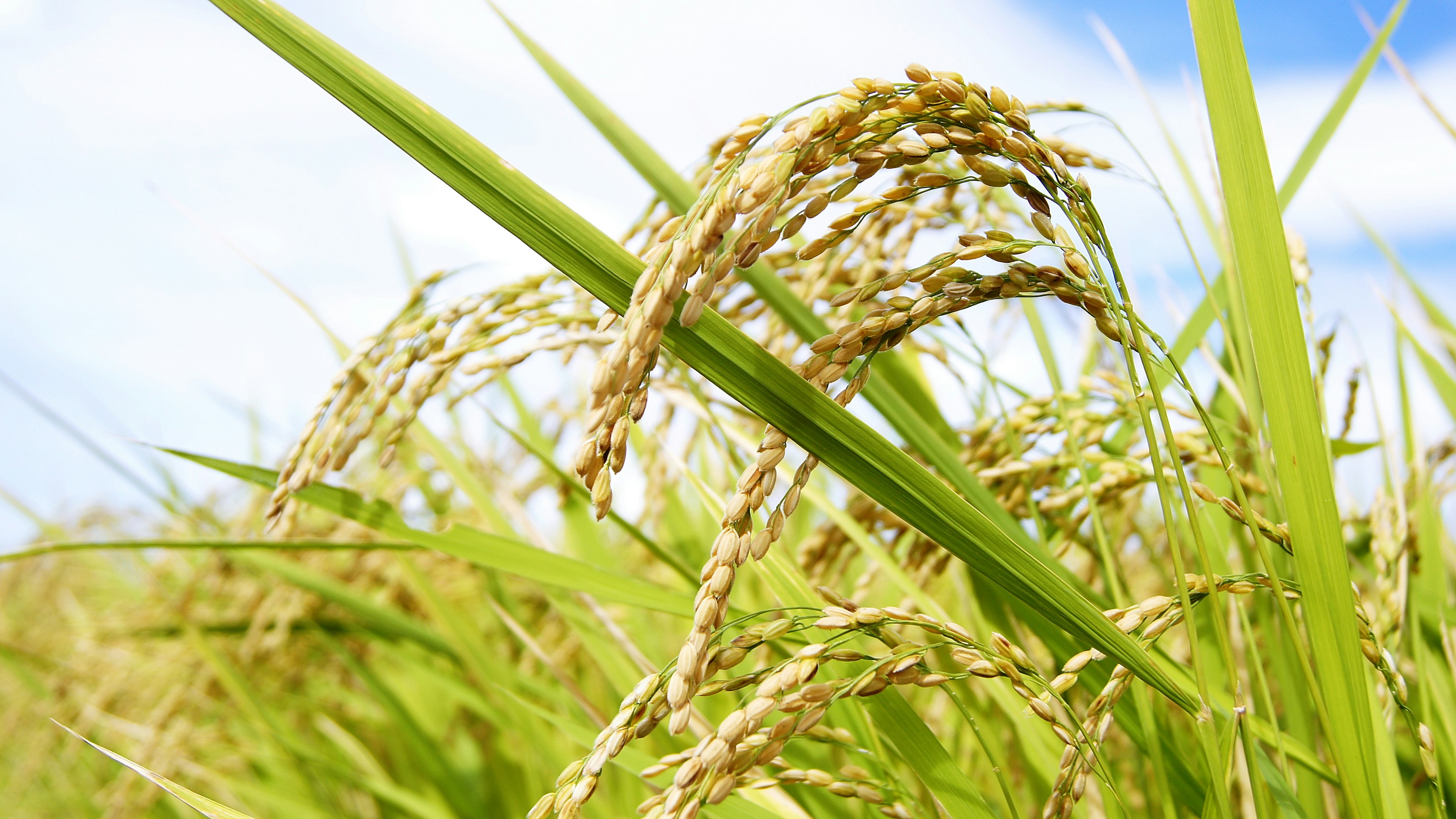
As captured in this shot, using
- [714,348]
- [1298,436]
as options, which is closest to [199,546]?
[714,348]

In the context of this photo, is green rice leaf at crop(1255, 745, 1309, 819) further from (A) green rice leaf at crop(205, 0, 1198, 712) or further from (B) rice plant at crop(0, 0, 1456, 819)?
(A) green rice leaf at crop(205, 0, 1198, 712)

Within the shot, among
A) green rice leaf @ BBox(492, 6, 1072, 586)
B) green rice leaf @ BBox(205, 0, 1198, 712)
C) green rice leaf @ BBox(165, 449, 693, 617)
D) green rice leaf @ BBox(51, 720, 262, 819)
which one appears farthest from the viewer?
green rice leaf @ BBox(165, 449, 693, 617)

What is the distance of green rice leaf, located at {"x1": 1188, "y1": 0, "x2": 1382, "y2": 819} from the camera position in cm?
65

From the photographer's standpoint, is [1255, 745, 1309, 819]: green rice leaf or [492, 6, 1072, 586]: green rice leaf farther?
[492, 6, 1072, 586]: green rice leaf

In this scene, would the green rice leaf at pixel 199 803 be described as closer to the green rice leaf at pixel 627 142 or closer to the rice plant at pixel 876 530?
the rice plant at pixel 876 530

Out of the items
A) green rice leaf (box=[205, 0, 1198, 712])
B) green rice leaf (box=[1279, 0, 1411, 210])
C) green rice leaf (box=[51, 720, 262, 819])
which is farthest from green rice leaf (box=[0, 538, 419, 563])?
green rice leaf (box=[1279, 0, 1411, 210])

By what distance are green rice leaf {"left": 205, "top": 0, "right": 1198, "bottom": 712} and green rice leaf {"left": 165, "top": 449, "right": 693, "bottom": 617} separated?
490mm

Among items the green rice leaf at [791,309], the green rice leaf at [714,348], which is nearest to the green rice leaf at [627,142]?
the green rice leaf at [791,309]

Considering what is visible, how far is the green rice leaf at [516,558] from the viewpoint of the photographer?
101 centimetres

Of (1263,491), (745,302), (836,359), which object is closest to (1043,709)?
(836,359)

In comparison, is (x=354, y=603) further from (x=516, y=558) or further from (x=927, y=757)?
(x=927, y=757)

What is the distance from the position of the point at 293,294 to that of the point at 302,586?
56cm

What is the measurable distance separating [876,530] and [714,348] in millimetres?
754

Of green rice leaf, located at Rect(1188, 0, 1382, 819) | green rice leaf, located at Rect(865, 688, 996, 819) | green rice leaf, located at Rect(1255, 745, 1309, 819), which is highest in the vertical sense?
green rice leaf, located at Rect(1188, 0, 1382, 819)
